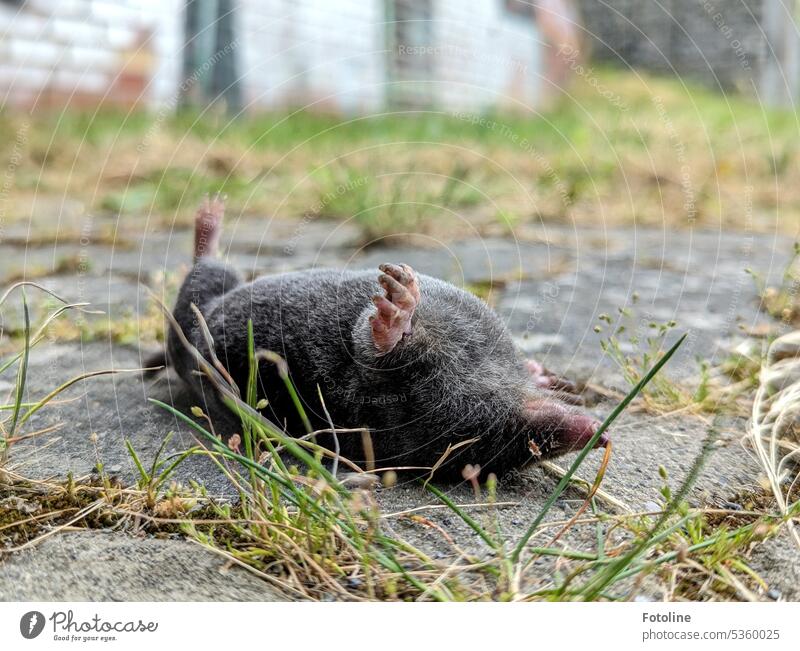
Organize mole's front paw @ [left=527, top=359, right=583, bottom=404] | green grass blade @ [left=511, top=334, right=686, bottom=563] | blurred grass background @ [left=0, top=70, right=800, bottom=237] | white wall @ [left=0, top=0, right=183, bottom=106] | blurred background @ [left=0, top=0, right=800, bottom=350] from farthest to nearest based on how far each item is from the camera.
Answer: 1. white wall @ [left=0, top=0, right=183, bottom=106]
2. blurred grass background @ [left=0, top=70, right=800, bottom=237]
3. blurred background @ [left=0, top=0, right=800, bottom=350]
4. mole's front paw @ [left=527, top=359, right=583, bottom=404]
5. green grass blade @ [left=511, top=334, right=686, bottom=563]

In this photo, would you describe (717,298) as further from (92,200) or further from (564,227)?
(92,200)

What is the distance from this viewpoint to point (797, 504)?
129 cm

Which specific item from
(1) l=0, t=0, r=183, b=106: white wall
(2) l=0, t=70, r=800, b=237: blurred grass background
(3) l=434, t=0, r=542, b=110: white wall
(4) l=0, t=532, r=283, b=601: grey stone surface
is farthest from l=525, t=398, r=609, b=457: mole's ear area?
(3) l=434, t=0, r=542, b=110: white wall

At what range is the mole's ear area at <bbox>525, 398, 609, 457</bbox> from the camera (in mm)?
1450

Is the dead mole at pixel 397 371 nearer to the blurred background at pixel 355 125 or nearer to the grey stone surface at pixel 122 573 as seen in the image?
the grey stone surface at pixel 122 573

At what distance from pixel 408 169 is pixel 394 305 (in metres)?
2.60

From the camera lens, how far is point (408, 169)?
152 inches

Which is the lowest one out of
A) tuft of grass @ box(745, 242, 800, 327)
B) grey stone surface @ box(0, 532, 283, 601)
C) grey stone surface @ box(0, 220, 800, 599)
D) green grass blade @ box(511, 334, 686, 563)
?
grey stone surface @ box(0, 220, 800, 599)

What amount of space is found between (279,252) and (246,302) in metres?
1.55

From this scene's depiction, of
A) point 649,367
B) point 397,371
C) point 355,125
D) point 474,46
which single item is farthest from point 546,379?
point 474,46

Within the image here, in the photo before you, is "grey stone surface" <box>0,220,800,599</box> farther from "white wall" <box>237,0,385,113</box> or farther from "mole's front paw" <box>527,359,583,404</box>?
"white wall" <box>237,0,385,113</box>

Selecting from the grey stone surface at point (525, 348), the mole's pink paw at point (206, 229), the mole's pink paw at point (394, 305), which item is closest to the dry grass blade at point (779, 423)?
the grey stone surface at point (525, 348)
